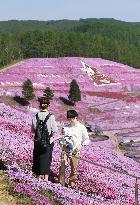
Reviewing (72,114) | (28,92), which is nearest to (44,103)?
(72,114)

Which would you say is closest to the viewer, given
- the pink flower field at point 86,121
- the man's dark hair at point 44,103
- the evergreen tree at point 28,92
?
the man's dark hair at point 44,103

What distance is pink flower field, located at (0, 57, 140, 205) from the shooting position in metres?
15.0

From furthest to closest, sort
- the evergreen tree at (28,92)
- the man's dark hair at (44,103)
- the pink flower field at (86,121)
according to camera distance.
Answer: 1. the evergreen tree at (28,92)
2. the pink flower field at (86,121)
3. the man's dark hair at (44,103)

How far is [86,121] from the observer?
81.6m

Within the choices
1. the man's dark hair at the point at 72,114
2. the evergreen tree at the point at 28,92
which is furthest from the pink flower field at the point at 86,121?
the man's dark hair at the point at 72,114

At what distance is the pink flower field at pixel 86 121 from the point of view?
49.2ft

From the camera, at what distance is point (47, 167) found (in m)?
14.8

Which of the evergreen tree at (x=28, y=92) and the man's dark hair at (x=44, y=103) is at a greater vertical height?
the man's dark hair at (x=44, y=103)

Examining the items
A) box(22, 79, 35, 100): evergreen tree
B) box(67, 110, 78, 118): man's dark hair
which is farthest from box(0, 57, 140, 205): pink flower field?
box(67, 110, 78, 118): man's dark hair

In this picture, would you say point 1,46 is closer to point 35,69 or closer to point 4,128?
point 35,69

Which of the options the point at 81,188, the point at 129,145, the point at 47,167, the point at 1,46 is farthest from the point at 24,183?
the point at 1,46

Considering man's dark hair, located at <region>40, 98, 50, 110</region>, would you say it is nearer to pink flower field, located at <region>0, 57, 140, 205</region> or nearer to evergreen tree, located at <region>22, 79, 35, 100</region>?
pink flower field, located at <region>0, 57, 140, 205</region>

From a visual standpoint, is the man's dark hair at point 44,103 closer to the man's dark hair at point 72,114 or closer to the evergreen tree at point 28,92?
the man's dark hair at point 72,114

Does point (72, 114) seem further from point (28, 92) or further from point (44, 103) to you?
point (28, 92)
